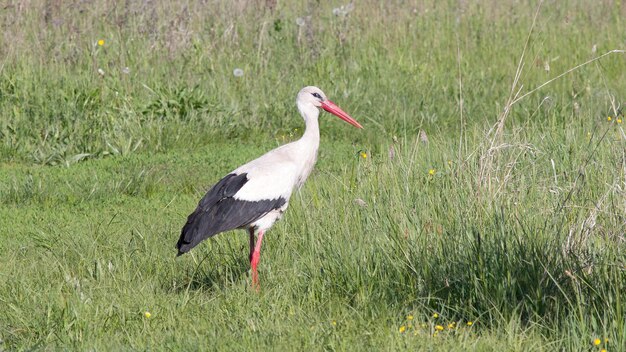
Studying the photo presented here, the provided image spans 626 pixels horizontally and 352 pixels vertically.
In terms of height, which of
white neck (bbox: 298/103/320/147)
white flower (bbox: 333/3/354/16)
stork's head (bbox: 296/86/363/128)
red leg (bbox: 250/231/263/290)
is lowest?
red leg (bbox: 250/231/263/290)

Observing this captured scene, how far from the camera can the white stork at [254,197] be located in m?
5.47

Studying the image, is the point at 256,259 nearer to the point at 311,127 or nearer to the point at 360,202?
the point at 360,202

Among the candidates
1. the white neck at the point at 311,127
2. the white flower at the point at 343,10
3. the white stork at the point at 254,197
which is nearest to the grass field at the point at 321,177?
the white flower at the point at 343,10

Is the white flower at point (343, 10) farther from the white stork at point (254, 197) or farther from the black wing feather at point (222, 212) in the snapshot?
the black wing feather at point (222, 212)

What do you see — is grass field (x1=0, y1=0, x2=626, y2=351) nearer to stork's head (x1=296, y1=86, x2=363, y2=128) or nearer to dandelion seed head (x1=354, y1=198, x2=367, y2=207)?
dandelion seed head (x1=354, y1=198, x2=367, y2=207)

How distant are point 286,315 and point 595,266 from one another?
1377 millimetres

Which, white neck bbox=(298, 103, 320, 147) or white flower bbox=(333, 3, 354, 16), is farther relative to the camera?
white flower bbox=(333, 3, 354, 16)

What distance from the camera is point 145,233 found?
6312mm

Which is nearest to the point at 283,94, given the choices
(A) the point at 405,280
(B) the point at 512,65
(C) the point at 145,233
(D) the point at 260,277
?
(B) the point at 512,65

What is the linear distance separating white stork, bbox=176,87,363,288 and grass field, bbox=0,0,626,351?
187 mm

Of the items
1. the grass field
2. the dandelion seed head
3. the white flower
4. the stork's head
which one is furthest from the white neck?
the white flower

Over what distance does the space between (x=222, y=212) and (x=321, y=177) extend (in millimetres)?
1861

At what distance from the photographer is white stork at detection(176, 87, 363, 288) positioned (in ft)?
18.0

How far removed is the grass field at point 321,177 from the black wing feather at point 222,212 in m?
0.24
